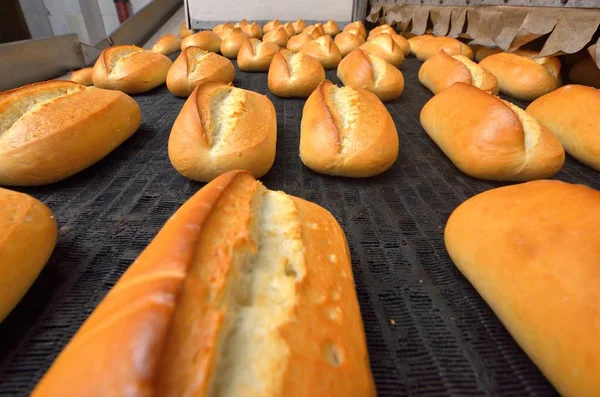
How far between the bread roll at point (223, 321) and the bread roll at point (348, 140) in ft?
1.60

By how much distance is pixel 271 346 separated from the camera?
0.48 meters

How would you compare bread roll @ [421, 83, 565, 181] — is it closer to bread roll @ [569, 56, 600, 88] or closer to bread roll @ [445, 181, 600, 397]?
bread roll @ [445, 181, 600, 397]

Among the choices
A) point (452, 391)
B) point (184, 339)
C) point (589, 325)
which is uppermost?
point (184, 339)

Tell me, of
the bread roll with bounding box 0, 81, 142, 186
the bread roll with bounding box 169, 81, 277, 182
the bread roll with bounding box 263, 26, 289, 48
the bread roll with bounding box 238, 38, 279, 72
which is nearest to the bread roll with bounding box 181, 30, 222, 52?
the bread roll with bounding box 263, 26, 289, 48

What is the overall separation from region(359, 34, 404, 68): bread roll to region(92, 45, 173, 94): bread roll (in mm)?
1447

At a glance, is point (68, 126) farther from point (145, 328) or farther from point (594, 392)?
point (594, 392)

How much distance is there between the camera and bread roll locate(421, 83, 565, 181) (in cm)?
112

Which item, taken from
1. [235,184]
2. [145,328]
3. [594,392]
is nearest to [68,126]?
[235,184]

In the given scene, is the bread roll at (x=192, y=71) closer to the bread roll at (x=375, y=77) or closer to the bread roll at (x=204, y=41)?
the bread roll at (x=375, y=77)

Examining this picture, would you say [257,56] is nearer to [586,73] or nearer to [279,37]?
[279,37]

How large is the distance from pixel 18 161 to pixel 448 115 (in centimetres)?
147

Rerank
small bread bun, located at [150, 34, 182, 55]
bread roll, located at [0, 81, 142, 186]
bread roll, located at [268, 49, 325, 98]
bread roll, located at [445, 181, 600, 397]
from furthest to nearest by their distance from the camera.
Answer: small bread bun, located at [150, 34, 182, 55] → bread roll, located at [268, 49, 325, 98] → bread roll, located at [0, 81, 142, 186] → bread roll, located at [445, 181, 600, 397]

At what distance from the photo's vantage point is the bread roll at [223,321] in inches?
16.0

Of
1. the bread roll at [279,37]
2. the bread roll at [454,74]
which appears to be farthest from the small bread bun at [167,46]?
the bread roll at [454,74]
